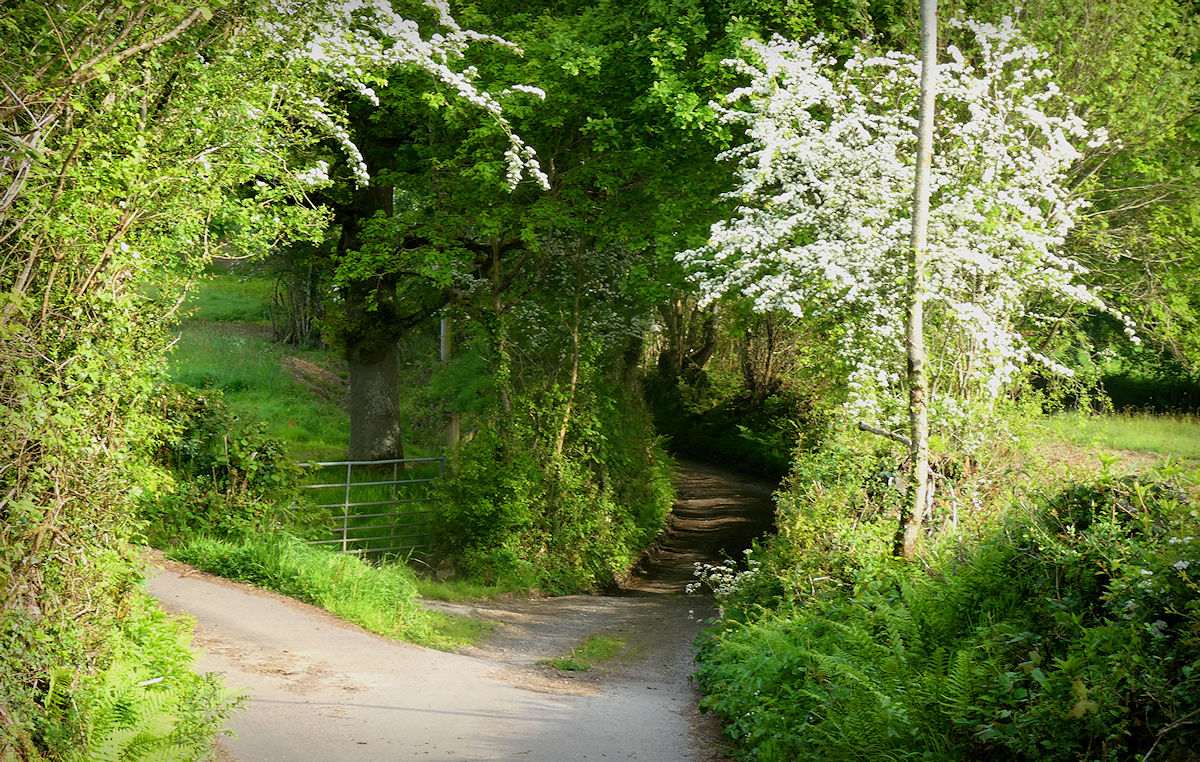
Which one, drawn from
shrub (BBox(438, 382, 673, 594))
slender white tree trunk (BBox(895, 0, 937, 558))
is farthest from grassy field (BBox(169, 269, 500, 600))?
slender white tree trunk (BBox(895, 0, 937, 558))

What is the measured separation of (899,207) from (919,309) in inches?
120

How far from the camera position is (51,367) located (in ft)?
18.6

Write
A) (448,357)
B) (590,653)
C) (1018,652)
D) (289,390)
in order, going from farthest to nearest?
(289,390) → (448,357) → (590,653) → (1018,652)

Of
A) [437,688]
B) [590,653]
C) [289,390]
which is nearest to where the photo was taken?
[437,688]

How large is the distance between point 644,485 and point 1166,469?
17.2m

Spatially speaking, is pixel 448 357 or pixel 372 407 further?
pixel 448 357

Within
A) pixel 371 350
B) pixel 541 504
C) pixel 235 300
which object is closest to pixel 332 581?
pixel 541 504

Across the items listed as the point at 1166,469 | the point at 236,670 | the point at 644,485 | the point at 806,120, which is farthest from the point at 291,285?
the point at 1166,469

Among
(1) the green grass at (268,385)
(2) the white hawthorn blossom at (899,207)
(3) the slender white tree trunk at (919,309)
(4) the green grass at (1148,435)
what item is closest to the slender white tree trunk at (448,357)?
(1) the green grass at (268,385)

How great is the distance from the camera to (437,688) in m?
9.07

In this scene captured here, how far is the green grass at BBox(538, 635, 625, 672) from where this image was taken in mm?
11523

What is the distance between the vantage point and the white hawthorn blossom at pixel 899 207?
12.3 m

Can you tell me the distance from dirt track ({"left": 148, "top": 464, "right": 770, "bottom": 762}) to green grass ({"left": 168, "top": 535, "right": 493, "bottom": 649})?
0.94 feet

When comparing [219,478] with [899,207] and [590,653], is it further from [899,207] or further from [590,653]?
[899,207]
